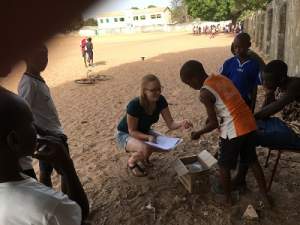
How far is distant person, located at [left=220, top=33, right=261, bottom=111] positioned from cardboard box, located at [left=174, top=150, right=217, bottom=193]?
0.86 meters

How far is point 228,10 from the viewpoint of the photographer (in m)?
37.6

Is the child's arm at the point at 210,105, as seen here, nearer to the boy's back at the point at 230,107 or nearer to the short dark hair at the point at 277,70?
the boy's back at the point at 230,107

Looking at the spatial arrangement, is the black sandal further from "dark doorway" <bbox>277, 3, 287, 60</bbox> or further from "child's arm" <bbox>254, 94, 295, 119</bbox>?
"dark doorway" <bbox>277, 3, 287, 60</bbox>

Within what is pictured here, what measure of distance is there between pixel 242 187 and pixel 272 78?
1.16 m

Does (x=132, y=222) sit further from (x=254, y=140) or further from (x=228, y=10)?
(x=228, y=10)

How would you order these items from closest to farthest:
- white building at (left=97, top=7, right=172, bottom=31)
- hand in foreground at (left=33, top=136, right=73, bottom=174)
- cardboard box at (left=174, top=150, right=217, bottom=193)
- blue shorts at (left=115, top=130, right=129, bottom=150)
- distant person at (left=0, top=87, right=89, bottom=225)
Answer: white building at (left=97, top=7, right=172, bottom=31) → distant person at (left=0, top=87, right=89, bottom=225) → hand in foreground at (left=33, top=136, right=73, bottom=174) → cardboard box at (left=174, top=150, right=217, bottom=193) → blue shorts at (left=115, top=130, right=129, bottom=150)

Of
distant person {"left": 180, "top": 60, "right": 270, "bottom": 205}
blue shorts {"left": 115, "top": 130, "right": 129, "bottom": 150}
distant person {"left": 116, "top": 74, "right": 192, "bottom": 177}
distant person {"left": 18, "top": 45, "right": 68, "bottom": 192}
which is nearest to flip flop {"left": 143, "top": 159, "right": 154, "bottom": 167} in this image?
distant person {"left": 116, "top": 74, "right": 192, "bottom": 177}

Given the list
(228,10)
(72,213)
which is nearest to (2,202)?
(72,213)

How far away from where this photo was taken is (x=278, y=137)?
129 inches

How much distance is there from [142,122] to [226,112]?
1.12 metres

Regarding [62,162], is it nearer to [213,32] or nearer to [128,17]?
[128,17]

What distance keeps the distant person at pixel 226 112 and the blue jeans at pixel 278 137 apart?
18 centimetres

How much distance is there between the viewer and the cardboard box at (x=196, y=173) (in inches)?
139

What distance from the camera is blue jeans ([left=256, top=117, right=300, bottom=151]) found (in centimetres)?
323
